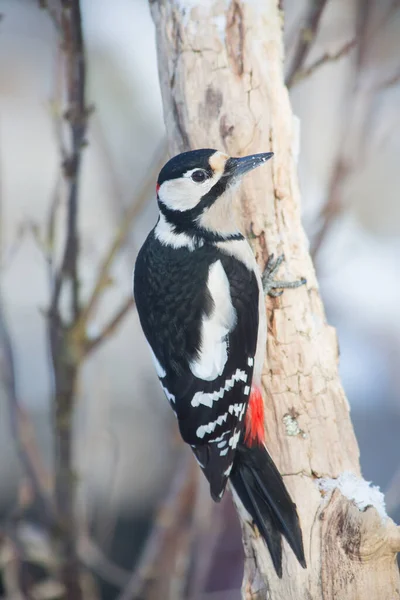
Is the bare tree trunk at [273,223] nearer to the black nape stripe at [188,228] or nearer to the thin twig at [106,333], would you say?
the black nape stripe at [188,228]

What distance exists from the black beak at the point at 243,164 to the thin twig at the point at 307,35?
333 millimetres

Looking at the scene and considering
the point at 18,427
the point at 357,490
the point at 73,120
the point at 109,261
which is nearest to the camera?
the point at 357,490

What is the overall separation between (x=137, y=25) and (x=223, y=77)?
1.93m

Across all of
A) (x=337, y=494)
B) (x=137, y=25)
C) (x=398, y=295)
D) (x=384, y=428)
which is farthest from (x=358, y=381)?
(x=137, y=25)

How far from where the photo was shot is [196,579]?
2.13m

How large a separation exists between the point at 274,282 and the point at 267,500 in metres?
0.49

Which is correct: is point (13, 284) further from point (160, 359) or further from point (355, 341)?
point (160, 359)

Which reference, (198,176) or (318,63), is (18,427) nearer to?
(198,176)

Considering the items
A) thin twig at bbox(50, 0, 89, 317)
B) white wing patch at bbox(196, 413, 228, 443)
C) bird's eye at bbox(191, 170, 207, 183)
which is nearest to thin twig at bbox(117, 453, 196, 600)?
white wing patch at bbox(196, 413, 228, 443)

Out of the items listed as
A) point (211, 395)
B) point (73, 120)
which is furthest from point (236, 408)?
point (73, 120)

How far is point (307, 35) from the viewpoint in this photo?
1.64 metres

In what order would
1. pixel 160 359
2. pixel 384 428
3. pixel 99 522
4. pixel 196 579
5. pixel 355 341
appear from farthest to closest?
pixel 355 341 < pixel 384 428 < pixel 99 522 < pixel 196 579 < pixel 160 359

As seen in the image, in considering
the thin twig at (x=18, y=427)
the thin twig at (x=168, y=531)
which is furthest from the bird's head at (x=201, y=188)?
the thin twig at (x=168, y=531)

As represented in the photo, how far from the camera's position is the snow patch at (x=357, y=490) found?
1360mm
